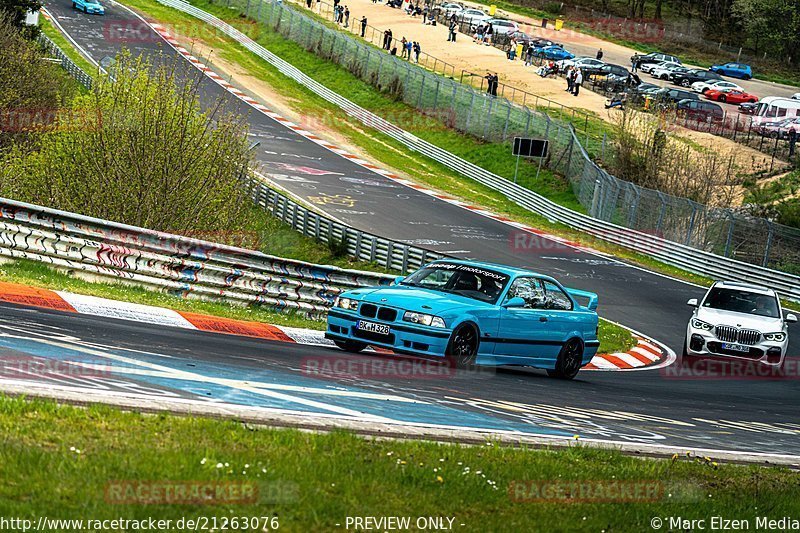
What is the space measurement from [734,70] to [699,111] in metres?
25.4

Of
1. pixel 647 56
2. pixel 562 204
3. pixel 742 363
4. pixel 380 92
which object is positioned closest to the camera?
pixel 742 363

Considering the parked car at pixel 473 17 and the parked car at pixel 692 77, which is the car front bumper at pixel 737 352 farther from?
the parked car at pixel 473 17

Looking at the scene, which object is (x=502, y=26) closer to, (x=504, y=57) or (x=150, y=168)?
(x=504, y=57)

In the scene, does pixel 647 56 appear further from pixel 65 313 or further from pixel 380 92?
pixel 65 313

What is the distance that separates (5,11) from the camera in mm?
49750

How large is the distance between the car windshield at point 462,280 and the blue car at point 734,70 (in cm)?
7586

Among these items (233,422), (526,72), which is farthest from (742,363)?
(526,72)

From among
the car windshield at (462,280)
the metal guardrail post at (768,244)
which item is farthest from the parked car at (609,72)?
the car windshield at (462,280)

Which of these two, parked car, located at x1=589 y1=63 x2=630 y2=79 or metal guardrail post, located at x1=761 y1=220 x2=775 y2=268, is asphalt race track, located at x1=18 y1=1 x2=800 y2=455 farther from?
parked car, located at x1=589 y1=63 x2=630 y2=79

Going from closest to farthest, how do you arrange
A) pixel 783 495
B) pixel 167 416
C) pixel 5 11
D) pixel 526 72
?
pixel 167 416, pixel 783 495, pixel 5 11, pixel 526 72

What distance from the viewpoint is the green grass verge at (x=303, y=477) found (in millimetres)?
5207

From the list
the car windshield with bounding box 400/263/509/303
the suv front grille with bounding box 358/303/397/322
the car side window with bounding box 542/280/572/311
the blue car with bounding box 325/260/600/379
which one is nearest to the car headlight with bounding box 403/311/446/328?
the blue car with bounding box 325/260/600/379

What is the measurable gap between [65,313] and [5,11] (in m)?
42.1

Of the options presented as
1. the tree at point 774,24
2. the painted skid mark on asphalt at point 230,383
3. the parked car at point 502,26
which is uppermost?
the tree at point 774,24
